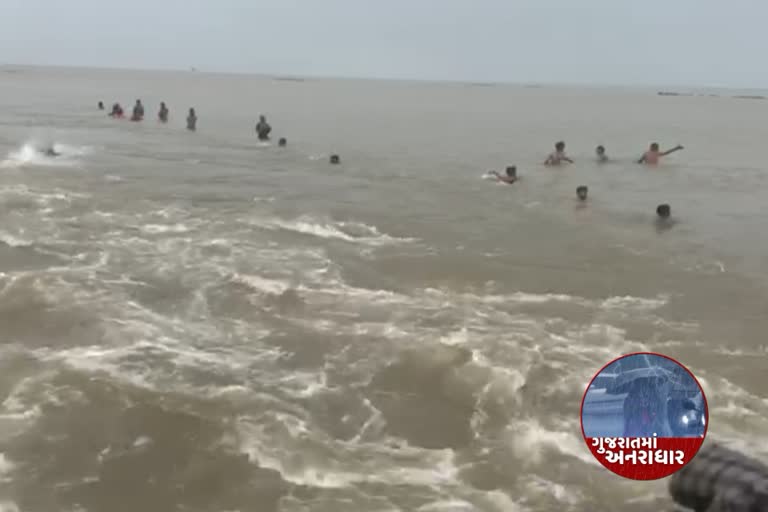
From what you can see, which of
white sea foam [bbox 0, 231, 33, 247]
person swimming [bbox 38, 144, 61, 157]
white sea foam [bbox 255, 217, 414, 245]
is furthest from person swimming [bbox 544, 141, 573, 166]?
white sea foam [bbox 0, 231, 33, 247]

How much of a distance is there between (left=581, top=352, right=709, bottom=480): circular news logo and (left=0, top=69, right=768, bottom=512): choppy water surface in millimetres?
3725

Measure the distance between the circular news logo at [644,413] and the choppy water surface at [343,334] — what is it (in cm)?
372

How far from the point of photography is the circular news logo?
3.51 metres

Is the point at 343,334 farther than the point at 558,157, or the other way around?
the point at 558,157

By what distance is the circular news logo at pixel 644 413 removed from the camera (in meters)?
3.51

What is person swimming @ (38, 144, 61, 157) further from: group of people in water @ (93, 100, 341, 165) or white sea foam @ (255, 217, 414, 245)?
white sea foam @ (255, 217, 414, 245)

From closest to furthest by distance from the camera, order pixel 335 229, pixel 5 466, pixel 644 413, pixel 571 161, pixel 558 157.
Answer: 1. pixel 644 413
2. pixel 5 466
3. pixel 335 229
4. pixel 571 161
5. pixel 558 157

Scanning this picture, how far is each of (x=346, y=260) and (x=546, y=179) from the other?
16281 mm

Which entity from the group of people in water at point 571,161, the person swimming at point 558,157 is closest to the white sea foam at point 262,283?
the group of people in water at point 571,161

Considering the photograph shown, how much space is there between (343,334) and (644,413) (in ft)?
26.5

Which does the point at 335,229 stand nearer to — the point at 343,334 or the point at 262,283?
the point at 262,283

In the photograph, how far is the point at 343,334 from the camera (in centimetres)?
1128

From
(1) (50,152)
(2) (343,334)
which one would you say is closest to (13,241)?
(2) (343,334)

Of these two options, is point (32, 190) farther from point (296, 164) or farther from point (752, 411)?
point (752, 411)
